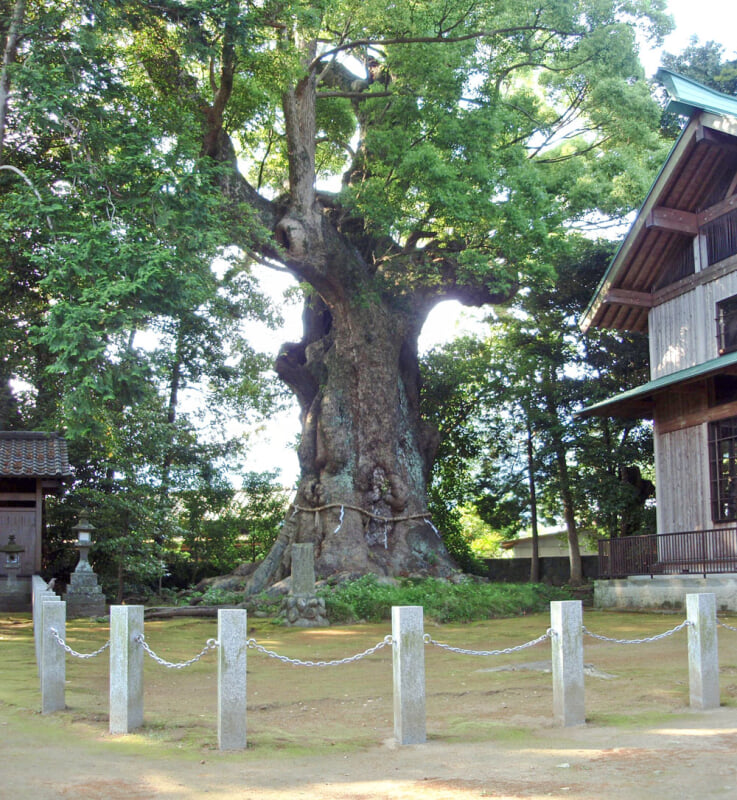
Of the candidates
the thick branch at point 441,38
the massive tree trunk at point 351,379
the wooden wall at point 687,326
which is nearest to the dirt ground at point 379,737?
the wooden wall at point 687,326

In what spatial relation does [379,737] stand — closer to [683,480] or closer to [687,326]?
[683,480]

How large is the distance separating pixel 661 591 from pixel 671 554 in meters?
0.99

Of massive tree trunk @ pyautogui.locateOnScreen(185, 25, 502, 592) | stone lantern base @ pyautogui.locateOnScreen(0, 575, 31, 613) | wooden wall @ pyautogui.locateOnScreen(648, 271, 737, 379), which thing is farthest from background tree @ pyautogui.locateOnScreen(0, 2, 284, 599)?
wooden wall @ pyautogui.locateOnScreen(648, 271, 737, 379)

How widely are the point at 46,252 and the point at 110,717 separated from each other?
9.19 metres

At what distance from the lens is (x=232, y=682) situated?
22.7 ft

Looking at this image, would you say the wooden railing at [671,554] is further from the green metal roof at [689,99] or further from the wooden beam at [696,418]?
the green metal roof at [689,99]

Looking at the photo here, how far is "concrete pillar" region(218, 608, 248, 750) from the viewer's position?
6836mm

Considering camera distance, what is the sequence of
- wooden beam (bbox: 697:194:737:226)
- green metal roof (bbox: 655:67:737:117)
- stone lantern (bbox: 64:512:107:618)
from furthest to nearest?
1. stone lantern (bbox: 64:512:107:618)
2. wooden beam (bbox: 697:194:737:226)
3. green metal roof (bbox: 655:67:737:117)

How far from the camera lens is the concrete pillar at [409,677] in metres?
6.95

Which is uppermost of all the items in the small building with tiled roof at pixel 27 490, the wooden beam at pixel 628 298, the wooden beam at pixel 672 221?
the wooden beam at pixel 672 221

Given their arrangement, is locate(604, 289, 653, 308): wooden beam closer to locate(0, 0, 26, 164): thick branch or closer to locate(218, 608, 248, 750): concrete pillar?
locate(0, 0, 26, 164): thick branch

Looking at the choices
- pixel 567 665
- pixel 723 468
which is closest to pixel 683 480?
pixel 723 468

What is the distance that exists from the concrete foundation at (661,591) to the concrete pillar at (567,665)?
9.19 m

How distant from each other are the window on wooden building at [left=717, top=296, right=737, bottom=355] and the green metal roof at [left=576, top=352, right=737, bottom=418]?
0.41 meters
